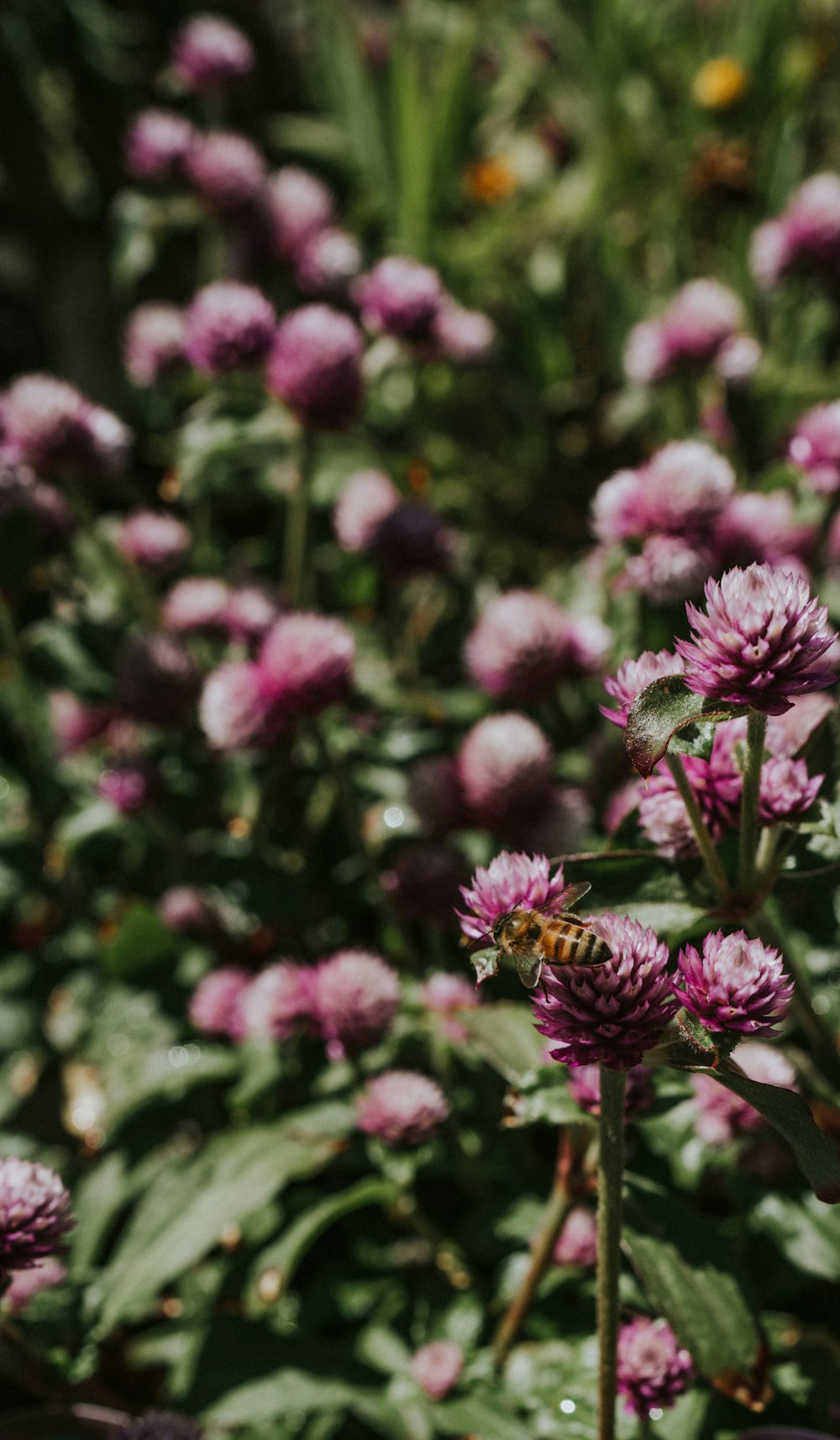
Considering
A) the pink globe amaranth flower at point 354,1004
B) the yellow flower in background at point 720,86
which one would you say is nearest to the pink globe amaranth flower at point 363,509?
the pink globe amaranth flower at point 354,1004

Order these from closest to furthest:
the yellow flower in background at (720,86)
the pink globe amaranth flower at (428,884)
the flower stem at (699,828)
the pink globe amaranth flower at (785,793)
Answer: the flower stem at (699,828)
the pink globe amaranth flower at (785,793)
the pink globe amaranth flower at (428,884)
the yellow flower in background at (720,86)

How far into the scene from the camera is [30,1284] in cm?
117

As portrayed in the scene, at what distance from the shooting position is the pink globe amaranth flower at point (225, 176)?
2.02 m

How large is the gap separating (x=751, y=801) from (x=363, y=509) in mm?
1018

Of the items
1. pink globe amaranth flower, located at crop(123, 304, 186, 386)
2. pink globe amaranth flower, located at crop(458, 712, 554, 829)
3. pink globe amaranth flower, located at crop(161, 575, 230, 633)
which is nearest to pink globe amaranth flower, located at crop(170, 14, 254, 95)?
pink globe amaranth flower, located at crop(123, 304, 186, 386)

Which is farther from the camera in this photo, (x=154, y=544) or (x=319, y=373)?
(x=154, y=544)

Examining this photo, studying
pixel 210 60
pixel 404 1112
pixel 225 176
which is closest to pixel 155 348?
pixel 225 176

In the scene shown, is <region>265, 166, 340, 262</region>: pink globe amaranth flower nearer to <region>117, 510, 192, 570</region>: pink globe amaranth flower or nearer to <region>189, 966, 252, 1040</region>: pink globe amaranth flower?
<region>117, 510, 192, 570</region>: pink globe amaranth flower

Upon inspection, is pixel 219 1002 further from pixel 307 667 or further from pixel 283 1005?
pixel 307 667

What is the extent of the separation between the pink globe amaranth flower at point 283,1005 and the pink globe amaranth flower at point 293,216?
142 cm

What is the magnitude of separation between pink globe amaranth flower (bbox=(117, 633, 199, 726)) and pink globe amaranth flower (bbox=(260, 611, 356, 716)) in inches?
8.3

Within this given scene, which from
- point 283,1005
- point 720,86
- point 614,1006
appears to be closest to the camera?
point 614,1006

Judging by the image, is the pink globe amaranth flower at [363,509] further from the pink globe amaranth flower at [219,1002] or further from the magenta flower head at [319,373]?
the pink globe amaranth flower at [219,1002]

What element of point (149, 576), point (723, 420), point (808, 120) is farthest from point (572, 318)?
point (149, 576)
